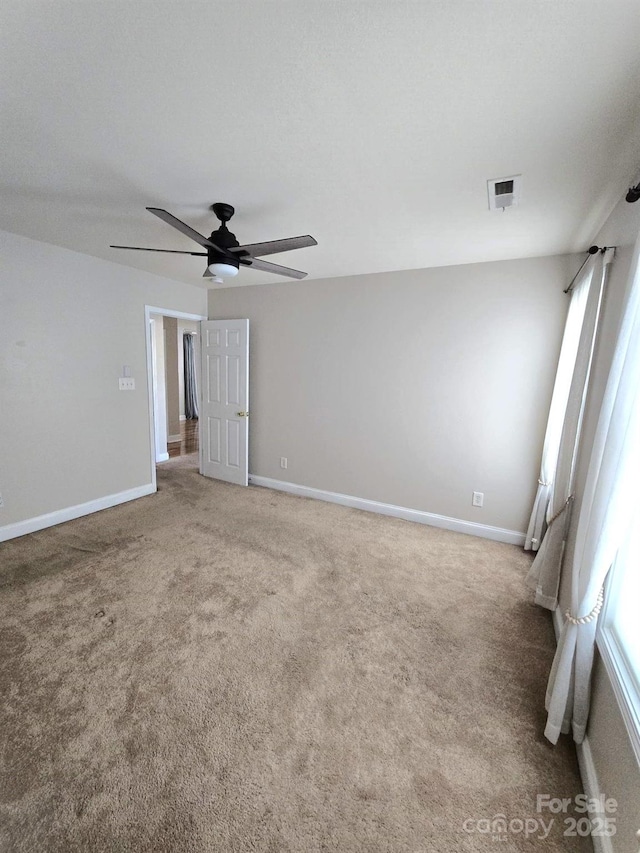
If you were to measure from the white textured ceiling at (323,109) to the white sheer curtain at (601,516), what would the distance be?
65 centimetres

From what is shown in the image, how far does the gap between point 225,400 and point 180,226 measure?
9.13ft

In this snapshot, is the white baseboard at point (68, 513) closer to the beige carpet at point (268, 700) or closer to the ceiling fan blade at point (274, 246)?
the beige carpet at point (268, 700)

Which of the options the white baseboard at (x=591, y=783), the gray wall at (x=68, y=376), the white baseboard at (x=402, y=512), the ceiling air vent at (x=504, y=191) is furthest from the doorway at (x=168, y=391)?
the white baseboard at (x=591, y=783)

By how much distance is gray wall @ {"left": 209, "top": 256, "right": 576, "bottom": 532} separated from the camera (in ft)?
9.57

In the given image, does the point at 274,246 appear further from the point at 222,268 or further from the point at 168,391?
the point at 168,391

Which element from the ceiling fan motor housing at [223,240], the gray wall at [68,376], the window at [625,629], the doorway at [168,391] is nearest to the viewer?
the window at [625,629]

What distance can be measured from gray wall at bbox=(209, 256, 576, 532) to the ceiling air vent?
1.14 meters

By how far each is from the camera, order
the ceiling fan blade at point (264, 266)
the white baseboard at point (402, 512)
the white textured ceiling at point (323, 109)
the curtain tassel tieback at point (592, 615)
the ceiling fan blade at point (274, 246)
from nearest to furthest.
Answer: the white textured ceiling at point (323, 109)
the curtain tassel tieback at point (592, 615)
the ceiling fan blade at point (274, 246)
the ceiling fan blade at point (264, 266)
the white baseboard at point (402, 512)

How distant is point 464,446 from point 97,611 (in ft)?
10.4

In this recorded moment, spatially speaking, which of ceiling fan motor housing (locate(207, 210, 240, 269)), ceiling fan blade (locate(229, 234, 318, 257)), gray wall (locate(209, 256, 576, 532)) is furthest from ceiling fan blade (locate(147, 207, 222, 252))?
gray wall (locate(209, 256, 576, 532))
